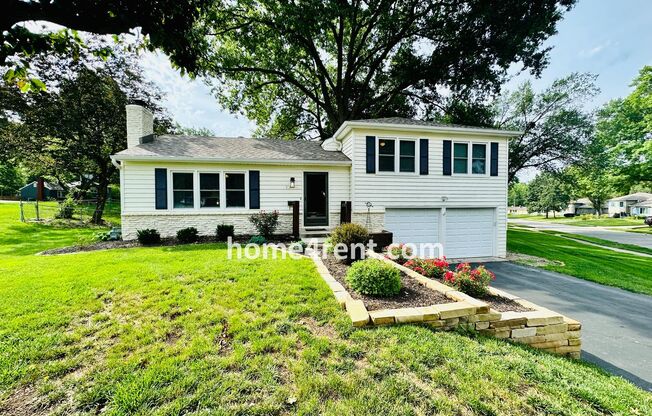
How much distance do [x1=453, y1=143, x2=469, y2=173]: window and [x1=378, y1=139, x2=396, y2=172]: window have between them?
2753 mm

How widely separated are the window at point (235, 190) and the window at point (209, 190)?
36 cm

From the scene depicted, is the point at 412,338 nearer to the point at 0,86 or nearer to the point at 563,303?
the point at 563,303

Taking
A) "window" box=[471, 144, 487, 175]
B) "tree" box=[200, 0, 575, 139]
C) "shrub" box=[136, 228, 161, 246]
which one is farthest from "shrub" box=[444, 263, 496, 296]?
"tree" box=[200, 0, 575, 139]

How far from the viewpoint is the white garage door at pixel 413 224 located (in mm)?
10227

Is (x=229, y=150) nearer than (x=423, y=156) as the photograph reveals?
No

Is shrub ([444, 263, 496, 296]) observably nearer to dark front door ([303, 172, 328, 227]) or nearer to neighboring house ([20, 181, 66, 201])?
dark front door ([303, 172, 328, 227])

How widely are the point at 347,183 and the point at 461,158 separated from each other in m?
4.92

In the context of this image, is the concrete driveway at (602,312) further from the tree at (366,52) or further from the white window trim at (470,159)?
the tree at (366,52)

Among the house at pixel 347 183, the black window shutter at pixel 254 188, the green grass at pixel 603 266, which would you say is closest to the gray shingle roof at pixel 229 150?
the house at pixel 347 183

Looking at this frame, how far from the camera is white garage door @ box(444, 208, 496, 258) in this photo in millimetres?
10602

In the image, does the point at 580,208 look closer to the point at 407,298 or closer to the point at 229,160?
the point at 407,298

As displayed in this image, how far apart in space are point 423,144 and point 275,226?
6.78m

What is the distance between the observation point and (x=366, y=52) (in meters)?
15.8

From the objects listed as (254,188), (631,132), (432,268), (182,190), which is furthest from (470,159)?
(631,132)
